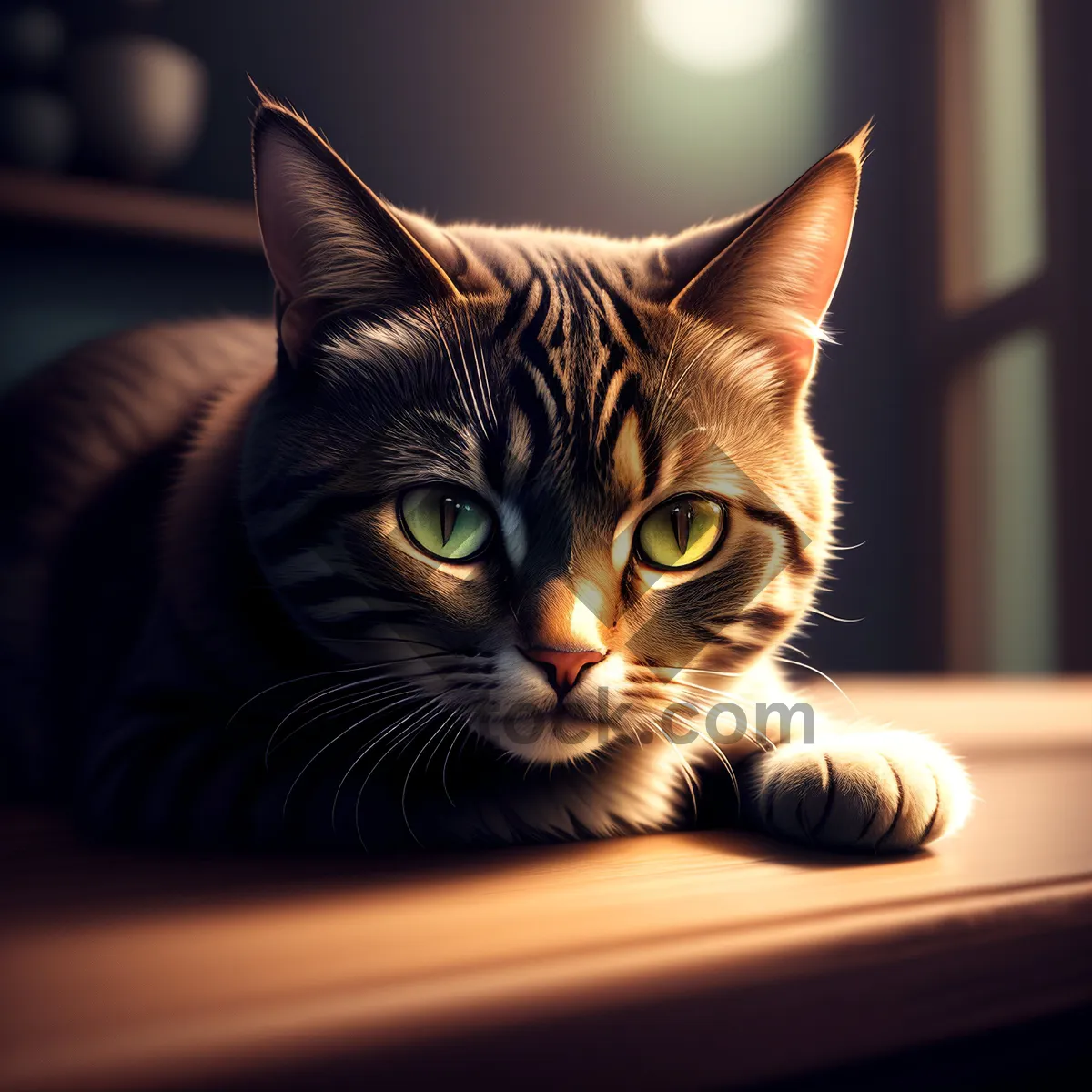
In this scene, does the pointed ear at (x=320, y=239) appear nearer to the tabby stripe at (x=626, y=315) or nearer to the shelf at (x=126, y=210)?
the tabby stripe at (x=626, y=315)

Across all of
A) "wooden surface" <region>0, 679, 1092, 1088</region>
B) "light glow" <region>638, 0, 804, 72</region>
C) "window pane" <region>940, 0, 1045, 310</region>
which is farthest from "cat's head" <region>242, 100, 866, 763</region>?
"window pane" <region>940, 0, 1045, 310</region>

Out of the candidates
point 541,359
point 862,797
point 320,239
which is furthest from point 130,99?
point 862,797

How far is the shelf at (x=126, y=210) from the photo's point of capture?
1214 millimetres

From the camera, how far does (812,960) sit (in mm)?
334

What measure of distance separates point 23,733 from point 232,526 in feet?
1.10

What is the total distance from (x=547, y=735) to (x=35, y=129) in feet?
3.89

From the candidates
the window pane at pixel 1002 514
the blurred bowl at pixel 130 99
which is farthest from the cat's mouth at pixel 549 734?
the window pane at pixel 1002 514

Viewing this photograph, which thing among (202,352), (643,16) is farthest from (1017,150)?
(202,352)

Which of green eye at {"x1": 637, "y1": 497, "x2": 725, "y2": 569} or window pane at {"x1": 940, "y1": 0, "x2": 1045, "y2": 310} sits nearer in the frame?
green eye at {"x1": 637, "y1": 497, "x2": 725, "y2": 569}

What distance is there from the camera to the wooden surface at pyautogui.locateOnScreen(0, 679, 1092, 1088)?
0.90 feet

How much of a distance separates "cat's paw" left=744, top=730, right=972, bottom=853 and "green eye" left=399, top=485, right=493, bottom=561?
22 cm

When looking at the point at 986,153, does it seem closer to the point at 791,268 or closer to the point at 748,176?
the point at 748,176

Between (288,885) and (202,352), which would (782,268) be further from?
(202,352)

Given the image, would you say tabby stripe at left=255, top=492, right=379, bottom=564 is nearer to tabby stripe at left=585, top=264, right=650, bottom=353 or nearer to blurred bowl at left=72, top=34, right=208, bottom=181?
tabby stripe at left=585, top=264, right=650, bottom=353
